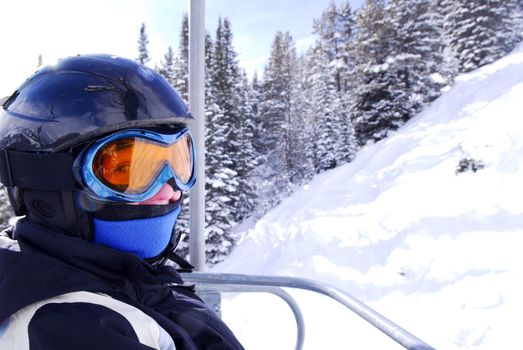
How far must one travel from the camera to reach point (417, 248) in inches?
259

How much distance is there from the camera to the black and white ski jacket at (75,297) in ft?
3.46

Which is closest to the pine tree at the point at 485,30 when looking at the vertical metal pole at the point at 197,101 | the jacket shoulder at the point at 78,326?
the vertical metal pole at the point at 197,101

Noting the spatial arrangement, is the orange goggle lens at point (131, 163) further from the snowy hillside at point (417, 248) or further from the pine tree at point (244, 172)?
the pine tree at point (244, 172)

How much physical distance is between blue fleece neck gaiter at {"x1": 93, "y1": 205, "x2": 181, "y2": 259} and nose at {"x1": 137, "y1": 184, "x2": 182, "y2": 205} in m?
0.06

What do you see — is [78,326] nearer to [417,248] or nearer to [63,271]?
[63,271]

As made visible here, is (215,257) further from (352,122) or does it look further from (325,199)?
(352,122)

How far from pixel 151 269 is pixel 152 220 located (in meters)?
0.19

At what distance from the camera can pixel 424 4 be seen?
950 inches

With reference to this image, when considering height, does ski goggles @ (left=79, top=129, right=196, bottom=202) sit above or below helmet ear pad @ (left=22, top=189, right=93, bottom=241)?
above

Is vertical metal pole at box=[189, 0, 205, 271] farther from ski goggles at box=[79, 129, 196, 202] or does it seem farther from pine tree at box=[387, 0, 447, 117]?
pine tree at box=[387, 0, 447, 117]

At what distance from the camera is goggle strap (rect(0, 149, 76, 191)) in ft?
4.44

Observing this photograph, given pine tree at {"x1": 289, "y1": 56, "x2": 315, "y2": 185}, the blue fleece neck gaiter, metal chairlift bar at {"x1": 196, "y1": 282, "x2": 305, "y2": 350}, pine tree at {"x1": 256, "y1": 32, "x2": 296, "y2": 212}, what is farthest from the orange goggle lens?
pine tree at {"x1": 256, "y1": 32, "x2": 296, "y2": 212}

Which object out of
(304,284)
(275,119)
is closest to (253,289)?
(304,284)

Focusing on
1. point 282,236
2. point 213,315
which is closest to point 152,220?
point 213,315
